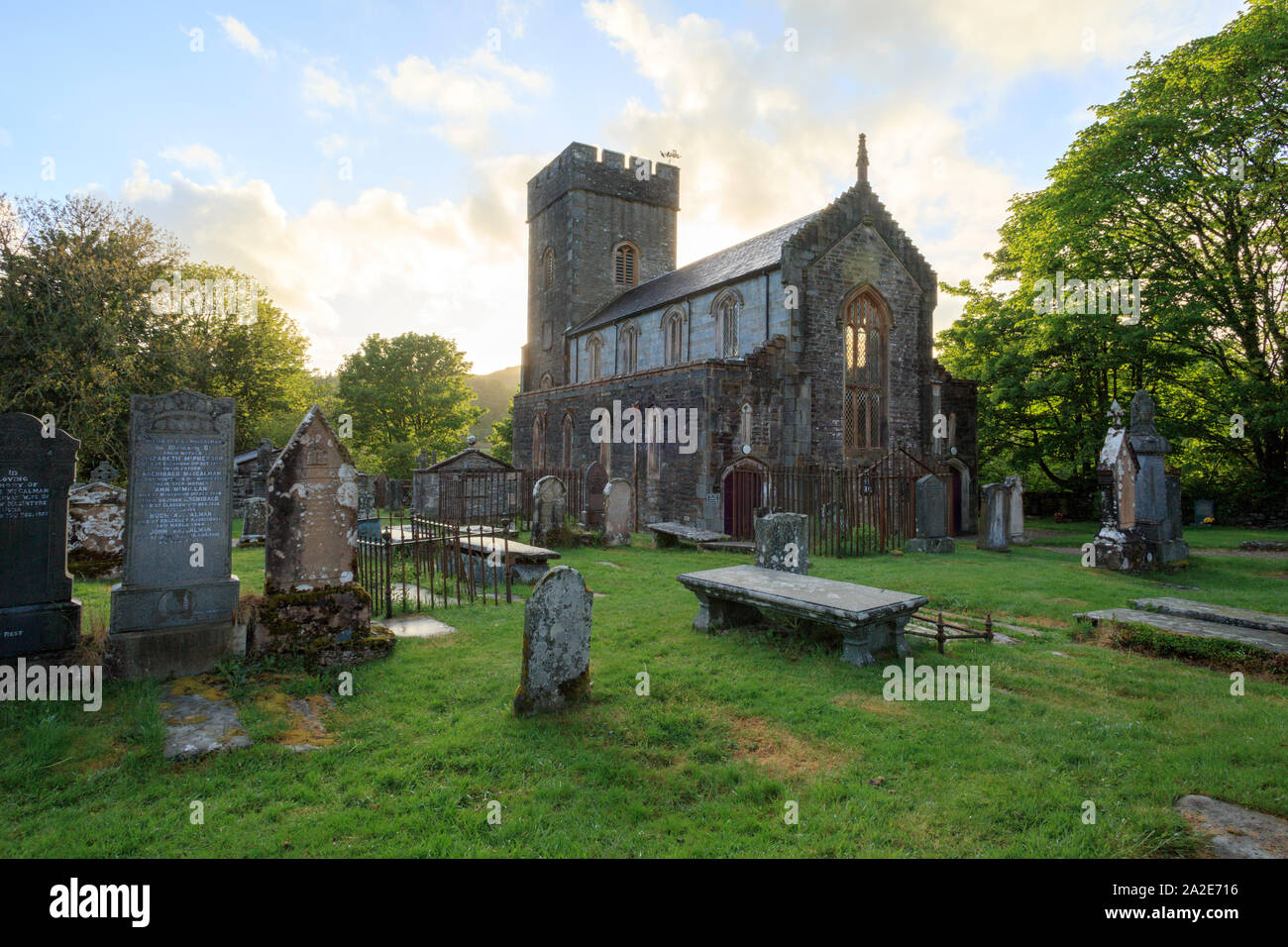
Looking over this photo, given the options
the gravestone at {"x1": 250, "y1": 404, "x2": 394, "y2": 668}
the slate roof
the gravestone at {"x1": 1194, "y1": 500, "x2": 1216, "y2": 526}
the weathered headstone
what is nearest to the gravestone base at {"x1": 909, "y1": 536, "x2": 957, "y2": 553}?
the slate roof

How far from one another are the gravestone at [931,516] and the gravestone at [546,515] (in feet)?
27.7

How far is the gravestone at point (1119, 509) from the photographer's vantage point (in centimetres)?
1185

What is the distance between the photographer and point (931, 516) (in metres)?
14.5

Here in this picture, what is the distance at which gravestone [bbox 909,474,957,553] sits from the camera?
47.5 ft

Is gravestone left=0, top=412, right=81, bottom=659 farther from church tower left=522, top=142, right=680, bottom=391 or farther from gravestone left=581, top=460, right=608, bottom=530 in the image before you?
church tower left=522, top=142, right=680, bottom=391

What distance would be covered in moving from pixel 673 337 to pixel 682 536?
1109 cm

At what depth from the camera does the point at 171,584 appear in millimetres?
5703

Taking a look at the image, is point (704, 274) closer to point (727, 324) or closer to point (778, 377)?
point (727, 324)

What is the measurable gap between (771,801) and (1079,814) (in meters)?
1.61

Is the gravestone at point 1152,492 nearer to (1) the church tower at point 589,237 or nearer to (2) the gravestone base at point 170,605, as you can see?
(2) the gravestone base at point 170,605

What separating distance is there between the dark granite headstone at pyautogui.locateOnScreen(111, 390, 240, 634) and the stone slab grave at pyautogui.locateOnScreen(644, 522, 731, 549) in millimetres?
10199
